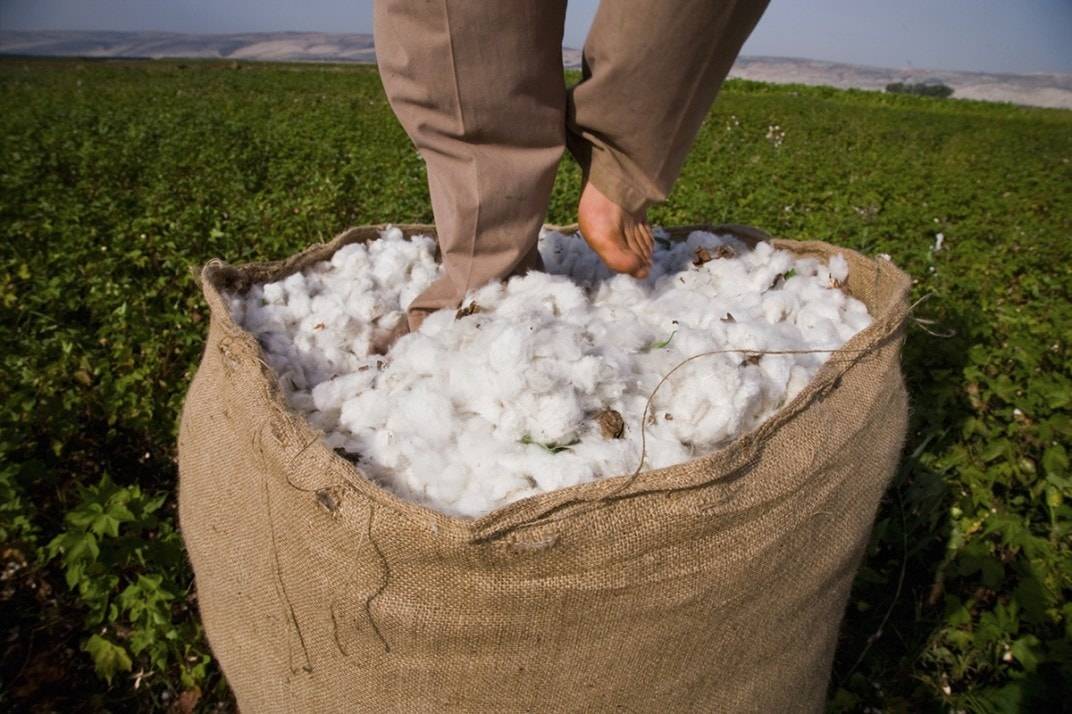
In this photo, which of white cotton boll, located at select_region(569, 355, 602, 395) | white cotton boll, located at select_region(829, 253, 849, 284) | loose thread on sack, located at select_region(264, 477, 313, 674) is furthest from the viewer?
white cotton boll, located at select_region(829, 253, 849, 284)

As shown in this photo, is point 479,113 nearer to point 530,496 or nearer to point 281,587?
point 530,496

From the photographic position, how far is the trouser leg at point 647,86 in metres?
1.28

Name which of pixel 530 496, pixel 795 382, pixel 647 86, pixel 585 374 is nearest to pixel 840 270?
pixel 795 382

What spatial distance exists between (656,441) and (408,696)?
593mm

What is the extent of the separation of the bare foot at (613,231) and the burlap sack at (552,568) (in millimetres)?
566

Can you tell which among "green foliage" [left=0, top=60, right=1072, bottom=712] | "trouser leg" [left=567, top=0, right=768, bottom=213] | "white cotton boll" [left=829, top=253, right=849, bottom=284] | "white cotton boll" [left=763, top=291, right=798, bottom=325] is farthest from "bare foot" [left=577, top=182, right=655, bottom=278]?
"green foliage" [left=0, top=60, right=1072, bottom=712]

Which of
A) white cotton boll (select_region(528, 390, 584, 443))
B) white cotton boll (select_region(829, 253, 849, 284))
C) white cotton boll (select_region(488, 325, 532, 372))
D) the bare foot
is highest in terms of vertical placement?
the bare foot

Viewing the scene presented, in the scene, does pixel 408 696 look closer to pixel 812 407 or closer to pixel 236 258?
pixel 812 407

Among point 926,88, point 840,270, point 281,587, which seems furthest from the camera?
point 926,88

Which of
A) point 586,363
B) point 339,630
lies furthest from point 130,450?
point 586,363

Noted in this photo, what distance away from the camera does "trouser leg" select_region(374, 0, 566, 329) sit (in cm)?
132

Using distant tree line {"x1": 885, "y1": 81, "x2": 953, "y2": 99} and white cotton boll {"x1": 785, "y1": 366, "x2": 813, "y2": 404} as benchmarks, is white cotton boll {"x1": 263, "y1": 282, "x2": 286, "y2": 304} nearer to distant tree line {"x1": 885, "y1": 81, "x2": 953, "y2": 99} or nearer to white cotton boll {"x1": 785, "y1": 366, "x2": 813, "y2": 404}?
white cotton boll {"x1": 785, "y1": 366, "x2": 813, "y2": 404}

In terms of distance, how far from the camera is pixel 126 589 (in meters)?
1.67

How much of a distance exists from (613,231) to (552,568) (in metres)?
0.89
